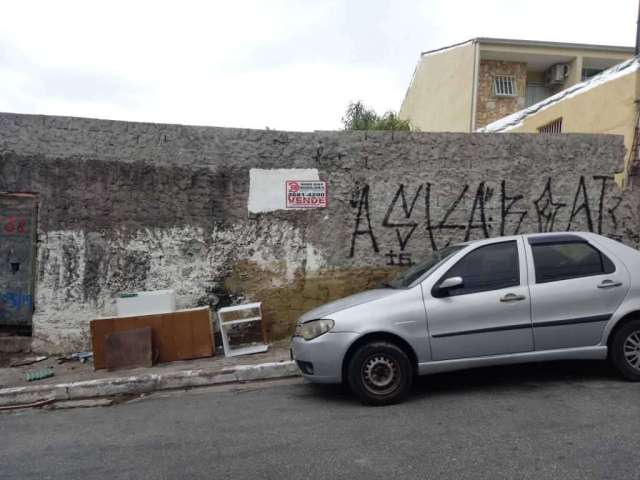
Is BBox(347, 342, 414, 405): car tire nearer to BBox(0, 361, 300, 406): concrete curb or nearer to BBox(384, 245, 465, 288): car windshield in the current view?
BBox(384, 245, 465, 288): car windshield

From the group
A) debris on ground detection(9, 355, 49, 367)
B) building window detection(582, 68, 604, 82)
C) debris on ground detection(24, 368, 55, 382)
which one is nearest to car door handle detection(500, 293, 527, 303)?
debris on ground detection(24, 368, 55, 382)

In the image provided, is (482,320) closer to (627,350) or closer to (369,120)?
(627,350)

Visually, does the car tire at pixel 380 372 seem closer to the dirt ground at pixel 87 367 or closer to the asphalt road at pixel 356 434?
the asphalt road at pixel 356 434

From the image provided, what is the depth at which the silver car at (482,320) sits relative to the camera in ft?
15.0

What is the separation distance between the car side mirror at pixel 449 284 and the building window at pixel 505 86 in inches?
643

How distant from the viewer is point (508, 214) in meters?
7.67

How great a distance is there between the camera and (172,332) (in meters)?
6.64

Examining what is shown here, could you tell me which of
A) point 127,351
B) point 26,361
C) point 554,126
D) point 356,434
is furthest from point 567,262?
point 554,126

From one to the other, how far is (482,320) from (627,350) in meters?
1.49

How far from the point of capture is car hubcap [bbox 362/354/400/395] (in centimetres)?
455

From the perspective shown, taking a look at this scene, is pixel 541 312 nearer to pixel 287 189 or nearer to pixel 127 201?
pixel 287 189

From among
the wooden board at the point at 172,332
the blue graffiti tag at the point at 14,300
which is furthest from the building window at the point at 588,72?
the blue graffiti tag at the point at 14,300

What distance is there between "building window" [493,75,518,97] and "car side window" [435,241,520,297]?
622 inches

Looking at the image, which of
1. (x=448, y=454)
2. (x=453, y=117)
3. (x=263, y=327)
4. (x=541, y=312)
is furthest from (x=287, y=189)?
(x=453, y=117)
